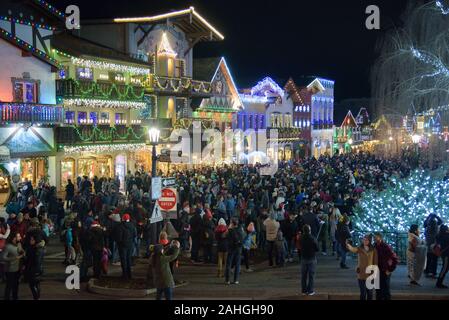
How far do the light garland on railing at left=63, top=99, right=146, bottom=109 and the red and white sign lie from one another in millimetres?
17759

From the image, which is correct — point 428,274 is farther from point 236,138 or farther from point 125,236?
point 236,138

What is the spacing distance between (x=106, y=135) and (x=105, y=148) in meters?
0.74

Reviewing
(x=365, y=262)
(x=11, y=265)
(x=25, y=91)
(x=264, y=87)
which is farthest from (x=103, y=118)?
(x=264, y=87)

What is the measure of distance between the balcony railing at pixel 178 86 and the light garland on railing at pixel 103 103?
1705 mm

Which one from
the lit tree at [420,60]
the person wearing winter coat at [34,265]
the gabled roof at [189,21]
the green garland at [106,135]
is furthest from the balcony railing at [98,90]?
the person wearing winter coat at [34,265]

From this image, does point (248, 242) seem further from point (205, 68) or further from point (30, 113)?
point (205, 68)

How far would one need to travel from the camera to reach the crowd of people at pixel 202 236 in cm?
1218

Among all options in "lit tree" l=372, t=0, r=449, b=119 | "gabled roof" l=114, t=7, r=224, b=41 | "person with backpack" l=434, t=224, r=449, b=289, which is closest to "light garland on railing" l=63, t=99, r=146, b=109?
"gabled roof" l=114, t=7, r=224, b=41

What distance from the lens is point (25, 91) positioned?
2811 centimetres

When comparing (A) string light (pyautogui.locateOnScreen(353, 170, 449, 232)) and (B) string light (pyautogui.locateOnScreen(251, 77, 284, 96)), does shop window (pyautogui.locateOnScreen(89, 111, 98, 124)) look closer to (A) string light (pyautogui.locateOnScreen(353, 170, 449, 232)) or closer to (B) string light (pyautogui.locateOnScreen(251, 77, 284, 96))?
(A) string light (pyautogui.locateOnScreen(353, 170, 449, 232))

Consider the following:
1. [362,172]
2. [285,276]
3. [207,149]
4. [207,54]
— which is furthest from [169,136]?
[285,276]

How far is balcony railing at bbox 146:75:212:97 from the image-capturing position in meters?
39.0

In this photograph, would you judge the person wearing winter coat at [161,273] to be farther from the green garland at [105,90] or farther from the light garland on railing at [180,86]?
the light garland on railing at [180,86]

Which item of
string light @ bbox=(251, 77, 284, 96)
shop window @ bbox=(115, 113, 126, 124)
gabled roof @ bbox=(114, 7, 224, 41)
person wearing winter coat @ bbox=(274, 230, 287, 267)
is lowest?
person wearing winter coat @ bbox=(274, 230, 287, 267)
